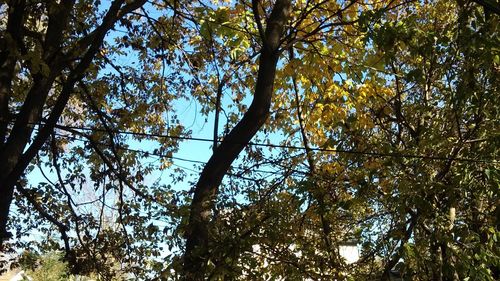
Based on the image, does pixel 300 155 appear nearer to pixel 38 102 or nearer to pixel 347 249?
pixel 347 249

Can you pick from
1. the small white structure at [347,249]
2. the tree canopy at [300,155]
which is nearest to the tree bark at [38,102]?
the tree canopy at [300,155]

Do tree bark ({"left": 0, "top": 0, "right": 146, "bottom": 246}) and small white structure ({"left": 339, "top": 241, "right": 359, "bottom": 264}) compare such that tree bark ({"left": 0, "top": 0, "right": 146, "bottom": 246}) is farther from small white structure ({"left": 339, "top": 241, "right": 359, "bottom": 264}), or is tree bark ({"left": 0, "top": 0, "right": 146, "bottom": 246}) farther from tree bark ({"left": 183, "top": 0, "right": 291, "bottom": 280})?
small white structure ({"left": 339, "top": 241, "right": 359, "bottom": 264})

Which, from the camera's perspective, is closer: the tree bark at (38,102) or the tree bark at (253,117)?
the tree bark at (38,102)

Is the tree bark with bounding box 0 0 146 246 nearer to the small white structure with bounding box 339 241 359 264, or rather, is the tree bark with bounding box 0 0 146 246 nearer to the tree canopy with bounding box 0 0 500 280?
the tree canopy with bounding box 0 0 500 280

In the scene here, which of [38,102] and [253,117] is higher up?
[253,117]

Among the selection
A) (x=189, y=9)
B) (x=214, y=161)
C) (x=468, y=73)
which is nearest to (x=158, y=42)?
(x=189, y=9)

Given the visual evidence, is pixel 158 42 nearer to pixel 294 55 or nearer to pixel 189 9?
pixel 189 9

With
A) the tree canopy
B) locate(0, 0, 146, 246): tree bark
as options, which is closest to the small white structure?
the tree canopy

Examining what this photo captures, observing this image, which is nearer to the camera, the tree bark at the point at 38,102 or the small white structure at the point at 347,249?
the tree bark at the point at 38,102

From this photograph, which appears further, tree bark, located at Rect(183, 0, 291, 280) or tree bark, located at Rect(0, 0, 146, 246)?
tree bark, located at Rect(183, 0, 291, 280)

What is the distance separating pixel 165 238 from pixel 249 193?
94 cm

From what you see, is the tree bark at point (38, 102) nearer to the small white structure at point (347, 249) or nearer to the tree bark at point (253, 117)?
the tree bark at point (253, 117)

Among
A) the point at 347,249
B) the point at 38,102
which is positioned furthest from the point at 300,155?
the point at 38,102

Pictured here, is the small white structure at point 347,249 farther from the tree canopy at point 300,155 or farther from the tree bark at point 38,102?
the tree bark at point 38,102
